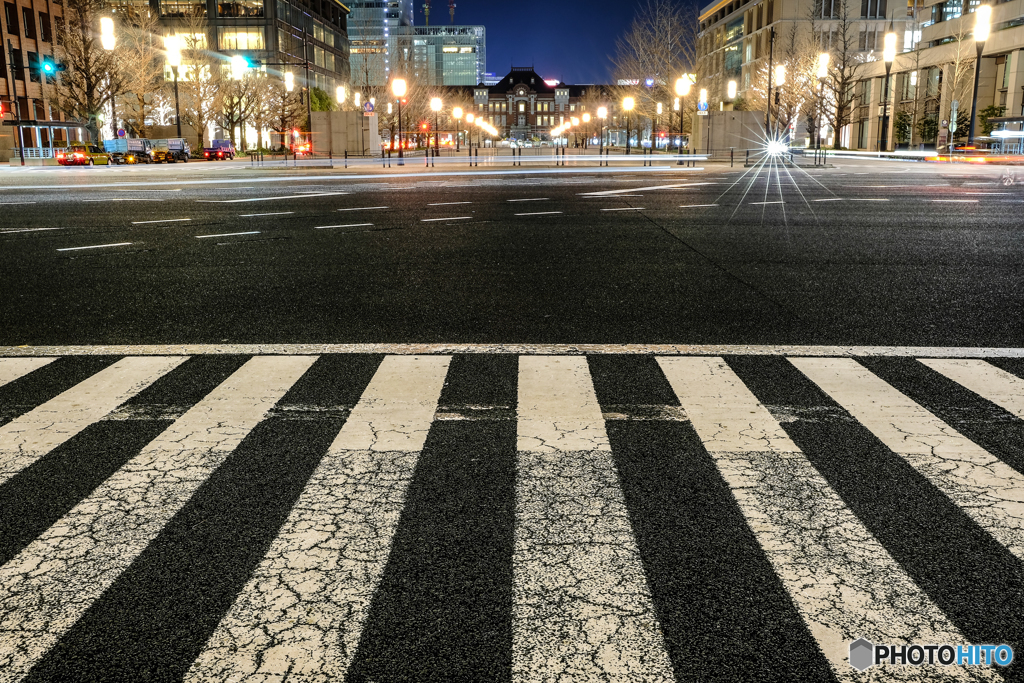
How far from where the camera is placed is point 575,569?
2.89 meters

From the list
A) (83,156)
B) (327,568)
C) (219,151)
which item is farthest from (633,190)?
(219,151)

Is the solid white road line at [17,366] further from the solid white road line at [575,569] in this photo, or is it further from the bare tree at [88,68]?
the bare tree at [88,68]

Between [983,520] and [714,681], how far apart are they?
1524mm

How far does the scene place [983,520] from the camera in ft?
10.7

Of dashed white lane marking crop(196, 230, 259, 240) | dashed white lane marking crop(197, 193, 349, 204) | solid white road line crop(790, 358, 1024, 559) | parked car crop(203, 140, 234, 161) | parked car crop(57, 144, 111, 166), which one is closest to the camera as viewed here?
solid white road line crop(790, 358, 1024, 559)

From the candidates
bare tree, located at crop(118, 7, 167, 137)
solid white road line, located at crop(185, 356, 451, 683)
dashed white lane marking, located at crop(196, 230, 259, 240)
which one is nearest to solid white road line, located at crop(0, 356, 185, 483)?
solid white road line, located at crop(185, 356, 451, 683)

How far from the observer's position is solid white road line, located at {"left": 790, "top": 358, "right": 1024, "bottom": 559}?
3.31 m

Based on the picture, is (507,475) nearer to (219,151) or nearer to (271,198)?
(271,198)

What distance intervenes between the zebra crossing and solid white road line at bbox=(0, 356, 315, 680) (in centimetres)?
1

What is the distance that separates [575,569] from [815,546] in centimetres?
83

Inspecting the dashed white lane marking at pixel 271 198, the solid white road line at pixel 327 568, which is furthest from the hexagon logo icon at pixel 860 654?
the dashed white lane marking at pixel 271 198

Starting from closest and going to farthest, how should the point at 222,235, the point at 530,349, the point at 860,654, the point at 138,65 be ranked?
the point at 860,654 < the point at 530,349 < the point at 222,235 < the point at 138,65

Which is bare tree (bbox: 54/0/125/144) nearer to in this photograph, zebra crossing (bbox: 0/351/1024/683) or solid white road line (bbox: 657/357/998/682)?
zebra crossing (bbox: 0/351/1024/683)

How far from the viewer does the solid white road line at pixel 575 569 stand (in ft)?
7.83
